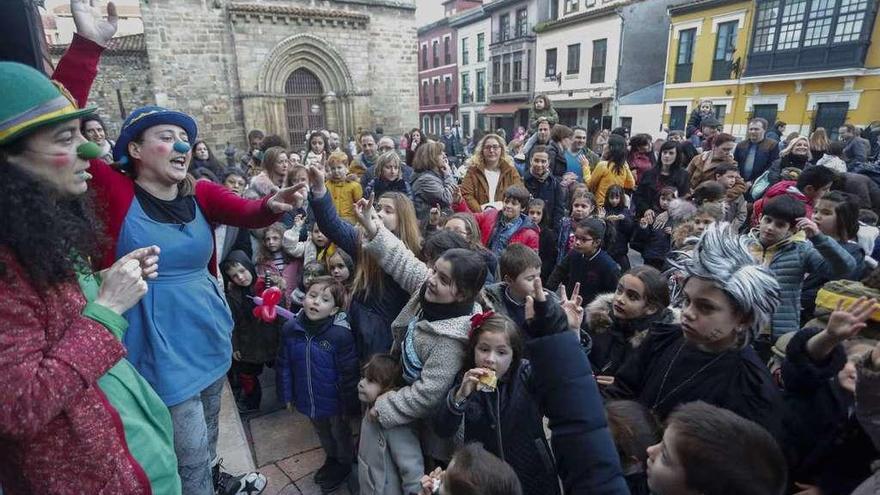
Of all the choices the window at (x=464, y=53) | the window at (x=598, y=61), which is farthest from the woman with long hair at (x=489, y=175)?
the window at (x=464, y=53)

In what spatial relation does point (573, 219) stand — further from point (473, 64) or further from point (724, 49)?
point (473, 64)

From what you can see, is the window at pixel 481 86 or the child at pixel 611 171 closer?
the child at pixel 611 171

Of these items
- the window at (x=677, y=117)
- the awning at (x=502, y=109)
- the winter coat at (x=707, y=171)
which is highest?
the awning at (x=502, y=109)

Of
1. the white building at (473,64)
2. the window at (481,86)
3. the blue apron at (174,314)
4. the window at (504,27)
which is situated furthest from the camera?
the window at (481,86)

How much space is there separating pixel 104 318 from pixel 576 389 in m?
1.37

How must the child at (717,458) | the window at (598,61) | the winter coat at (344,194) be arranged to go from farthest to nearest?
1. the window at (598,61)
2. the winter coat at (344,194)
3. the child at (717,458)

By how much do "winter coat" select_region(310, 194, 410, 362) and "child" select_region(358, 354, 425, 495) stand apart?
0.38m

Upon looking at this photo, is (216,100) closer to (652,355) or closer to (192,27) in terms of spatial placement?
(192,27)

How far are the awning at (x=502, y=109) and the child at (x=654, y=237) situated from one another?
25.0 meters

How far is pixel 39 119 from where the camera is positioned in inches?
50.5

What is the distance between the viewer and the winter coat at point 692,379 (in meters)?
1.65

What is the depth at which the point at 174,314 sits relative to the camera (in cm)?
190

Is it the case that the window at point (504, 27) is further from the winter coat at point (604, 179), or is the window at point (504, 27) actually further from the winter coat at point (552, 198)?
the winter coat at point (552, 198)

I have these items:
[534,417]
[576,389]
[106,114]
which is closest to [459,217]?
[534,417]
